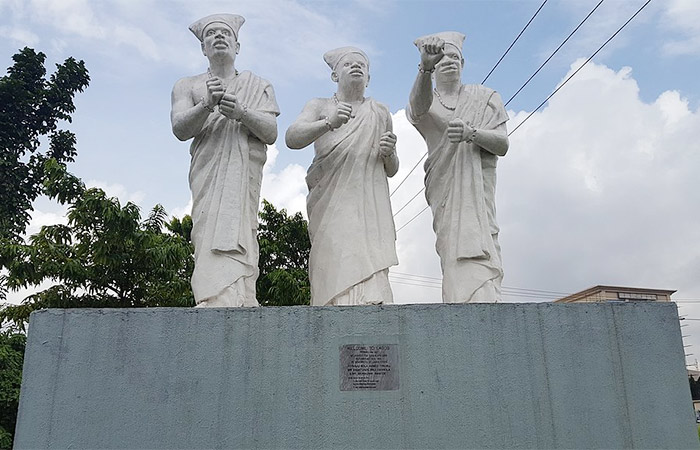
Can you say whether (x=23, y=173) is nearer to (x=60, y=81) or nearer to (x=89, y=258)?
(x=60, y=81)

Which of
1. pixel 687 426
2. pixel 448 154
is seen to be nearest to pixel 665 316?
pixel 687 426

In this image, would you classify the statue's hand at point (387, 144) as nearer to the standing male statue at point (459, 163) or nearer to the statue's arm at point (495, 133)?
the standing male statue at point (459, 163)

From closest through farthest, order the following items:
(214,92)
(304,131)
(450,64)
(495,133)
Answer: (214,92)
(304,131)
(495,133)
(450,64)

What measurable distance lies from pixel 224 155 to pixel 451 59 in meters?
2.48

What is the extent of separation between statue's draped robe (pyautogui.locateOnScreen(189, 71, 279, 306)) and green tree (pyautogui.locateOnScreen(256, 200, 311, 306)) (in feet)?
22.2

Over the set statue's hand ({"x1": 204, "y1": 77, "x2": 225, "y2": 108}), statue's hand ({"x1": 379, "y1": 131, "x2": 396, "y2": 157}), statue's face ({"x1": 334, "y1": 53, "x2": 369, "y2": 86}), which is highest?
statue's face ({"x1": 334, "y1": 53, "x2": 369, "y2": 86})

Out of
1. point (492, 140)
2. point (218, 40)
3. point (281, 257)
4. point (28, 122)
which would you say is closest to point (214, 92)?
point (218, 40)

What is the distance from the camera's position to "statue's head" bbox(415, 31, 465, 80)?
21.9 ft

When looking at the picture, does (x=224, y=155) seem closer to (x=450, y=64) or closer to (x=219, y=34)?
(x=219, y=34)

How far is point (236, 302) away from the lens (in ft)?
18.2

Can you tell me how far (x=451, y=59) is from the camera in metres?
6.69

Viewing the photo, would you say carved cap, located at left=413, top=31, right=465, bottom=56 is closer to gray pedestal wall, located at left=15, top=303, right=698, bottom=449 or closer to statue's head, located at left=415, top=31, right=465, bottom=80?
statue's head, located at left=415, top=31, right=465, bottom=80

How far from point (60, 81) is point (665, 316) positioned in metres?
15.1

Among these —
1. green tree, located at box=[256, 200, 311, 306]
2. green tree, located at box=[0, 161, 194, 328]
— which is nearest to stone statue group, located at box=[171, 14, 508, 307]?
green tree, located at box=[0, 161, 194, 328]
